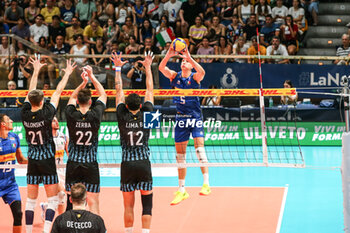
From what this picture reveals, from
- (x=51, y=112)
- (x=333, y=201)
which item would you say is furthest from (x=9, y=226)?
(x=333, y=201)

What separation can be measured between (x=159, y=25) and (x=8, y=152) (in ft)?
39.5

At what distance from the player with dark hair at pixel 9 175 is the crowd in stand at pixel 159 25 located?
9243 mm

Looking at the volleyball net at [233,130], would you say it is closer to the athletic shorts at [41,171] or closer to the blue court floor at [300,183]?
the blue court floor at [300,183]

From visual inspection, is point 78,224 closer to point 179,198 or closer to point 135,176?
point 135,176

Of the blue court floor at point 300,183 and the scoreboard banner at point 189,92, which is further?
the blue court floor at point 300,183

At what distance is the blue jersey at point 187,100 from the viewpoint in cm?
1011

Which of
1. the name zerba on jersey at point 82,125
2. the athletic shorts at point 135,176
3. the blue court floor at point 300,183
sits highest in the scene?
the name zerba on jersey at point 82,125

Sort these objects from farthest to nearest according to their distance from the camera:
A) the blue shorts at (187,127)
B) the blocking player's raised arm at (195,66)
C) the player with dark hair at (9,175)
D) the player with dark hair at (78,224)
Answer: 1. the blue shorts at (187,127)
2. the blocking player's raised arm at (195,66)
3. the player with dark hair at (9,175)
4. the player with dark hair at (78,224)

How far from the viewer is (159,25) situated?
1994 centimetres

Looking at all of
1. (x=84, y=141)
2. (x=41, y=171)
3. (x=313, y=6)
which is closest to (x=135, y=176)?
(x=84, y=141)

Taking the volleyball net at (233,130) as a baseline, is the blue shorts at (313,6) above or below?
above

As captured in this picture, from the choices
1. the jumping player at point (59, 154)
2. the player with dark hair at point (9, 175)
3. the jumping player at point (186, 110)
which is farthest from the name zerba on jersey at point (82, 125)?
the jumping player at point (186, 110)

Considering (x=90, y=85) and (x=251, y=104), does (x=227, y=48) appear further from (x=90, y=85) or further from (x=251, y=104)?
(x=90, y=85)

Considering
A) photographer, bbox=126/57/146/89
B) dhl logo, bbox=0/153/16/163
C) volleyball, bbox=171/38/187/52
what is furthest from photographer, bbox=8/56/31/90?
volleyball, bbox=171/38/187/52
